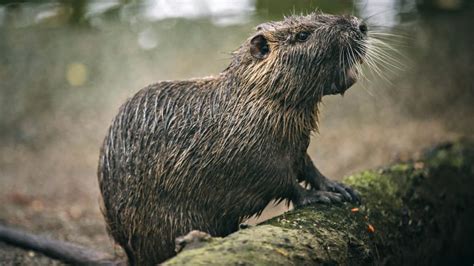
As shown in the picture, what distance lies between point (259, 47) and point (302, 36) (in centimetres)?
24

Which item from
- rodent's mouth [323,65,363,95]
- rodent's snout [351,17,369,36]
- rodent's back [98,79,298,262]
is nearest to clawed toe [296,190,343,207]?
rodent's back [98,79,298,262]

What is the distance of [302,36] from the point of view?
3.80 meters

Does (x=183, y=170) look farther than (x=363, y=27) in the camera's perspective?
No

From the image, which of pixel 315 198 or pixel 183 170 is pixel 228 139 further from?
pixel 315 198

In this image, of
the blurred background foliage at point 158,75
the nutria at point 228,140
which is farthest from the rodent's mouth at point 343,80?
the blurred background foliage at point 158,75

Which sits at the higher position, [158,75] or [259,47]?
[259,47]

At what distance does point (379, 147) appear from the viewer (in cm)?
738

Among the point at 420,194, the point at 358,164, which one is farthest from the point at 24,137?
the point at 420,194

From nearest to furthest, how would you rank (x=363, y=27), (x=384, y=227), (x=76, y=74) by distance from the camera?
(x=363, y=27) < (x=384, y=227) < (x=76, y=74)

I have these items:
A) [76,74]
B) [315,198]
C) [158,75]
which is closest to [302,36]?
[315,198]

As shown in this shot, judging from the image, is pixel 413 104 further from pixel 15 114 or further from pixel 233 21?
pixel 15 114

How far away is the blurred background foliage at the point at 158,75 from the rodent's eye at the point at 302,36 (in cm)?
339

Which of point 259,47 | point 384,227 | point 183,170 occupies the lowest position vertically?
point 384,227

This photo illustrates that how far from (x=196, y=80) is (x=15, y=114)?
456 cm
